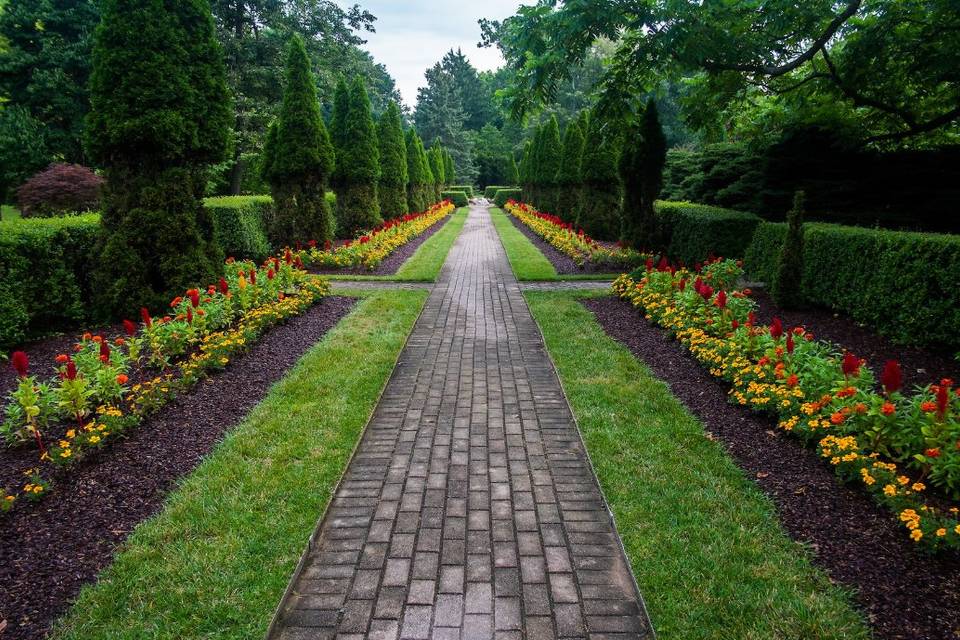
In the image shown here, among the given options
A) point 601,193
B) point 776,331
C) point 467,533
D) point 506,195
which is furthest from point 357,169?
point 506,195

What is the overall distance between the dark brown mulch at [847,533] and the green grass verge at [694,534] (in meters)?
0.11

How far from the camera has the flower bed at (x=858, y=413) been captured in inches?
121

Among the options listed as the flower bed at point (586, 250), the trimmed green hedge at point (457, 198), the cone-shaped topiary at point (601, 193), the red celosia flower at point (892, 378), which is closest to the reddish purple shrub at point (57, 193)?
the flower bed at point (586, 250)

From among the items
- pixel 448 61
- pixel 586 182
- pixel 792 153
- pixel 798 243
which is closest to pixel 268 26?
pixel 586 182

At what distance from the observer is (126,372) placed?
4.98m

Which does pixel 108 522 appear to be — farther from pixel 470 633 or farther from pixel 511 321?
pixel 511 321

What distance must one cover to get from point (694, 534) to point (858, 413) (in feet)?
4.92

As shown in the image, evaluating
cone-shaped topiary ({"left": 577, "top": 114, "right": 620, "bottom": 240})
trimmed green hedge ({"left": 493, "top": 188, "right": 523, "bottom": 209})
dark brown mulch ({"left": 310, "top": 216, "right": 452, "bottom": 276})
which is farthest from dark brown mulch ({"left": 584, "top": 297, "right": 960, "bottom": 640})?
trimmed green hedge ({"left": 493, "top": 188, "right": 523, "bottom": 209})

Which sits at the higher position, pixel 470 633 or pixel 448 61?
pixel 448 61

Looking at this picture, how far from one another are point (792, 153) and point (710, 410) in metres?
9.32

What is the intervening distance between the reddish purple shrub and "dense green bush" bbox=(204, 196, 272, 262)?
7830 millimetres

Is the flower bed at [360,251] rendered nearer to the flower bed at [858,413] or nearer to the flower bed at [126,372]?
the flower bed at [126,372]

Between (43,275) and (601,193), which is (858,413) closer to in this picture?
(43,275)

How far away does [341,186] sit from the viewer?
1783 centimetres
